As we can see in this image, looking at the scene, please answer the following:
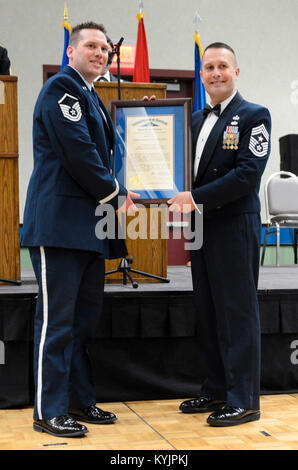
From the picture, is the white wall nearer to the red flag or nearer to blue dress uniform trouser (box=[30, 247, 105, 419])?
the red flag

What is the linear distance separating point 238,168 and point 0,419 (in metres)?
1.45

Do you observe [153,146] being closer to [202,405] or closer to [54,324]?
[54,324]

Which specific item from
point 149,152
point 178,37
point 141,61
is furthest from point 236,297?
point 178,37

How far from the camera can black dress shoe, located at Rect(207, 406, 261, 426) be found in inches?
92.7

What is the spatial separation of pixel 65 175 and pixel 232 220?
709mm

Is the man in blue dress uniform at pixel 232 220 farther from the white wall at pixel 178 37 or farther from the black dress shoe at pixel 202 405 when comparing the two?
the white wall at pixel 178 37

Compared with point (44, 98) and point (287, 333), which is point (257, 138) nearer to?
point (44, 98)

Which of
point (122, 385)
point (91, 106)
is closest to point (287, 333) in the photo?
point (122, 385)

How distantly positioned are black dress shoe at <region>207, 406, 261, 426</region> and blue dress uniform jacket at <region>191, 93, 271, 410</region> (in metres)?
0.02

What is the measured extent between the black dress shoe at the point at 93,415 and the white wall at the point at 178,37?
4.54m

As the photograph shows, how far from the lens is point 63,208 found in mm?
2223

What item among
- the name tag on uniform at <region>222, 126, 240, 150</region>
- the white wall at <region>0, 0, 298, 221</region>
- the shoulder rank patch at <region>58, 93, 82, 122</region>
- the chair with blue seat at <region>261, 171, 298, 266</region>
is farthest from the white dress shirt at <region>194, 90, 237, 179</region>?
the white wall at <region>0, 0, 298, 221</region>

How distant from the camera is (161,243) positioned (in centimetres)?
371

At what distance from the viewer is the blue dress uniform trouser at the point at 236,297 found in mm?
2412
